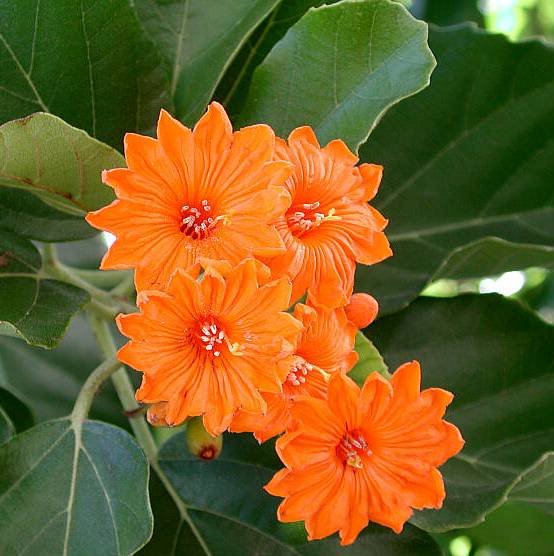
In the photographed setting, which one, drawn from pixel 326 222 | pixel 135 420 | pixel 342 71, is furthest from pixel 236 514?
pixel 342 71

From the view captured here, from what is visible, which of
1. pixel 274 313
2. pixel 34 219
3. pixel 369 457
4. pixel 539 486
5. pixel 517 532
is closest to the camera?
pixel 274 313

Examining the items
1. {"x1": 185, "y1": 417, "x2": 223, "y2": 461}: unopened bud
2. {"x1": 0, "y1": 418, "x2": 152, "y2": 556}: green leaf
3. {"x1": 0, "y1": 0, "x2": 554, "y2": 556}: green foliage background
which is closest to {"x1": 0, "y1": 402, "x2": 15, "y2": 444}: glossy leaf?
{"x1": 0, "y1": 0, "x2": 554, "y2": 556}: green foliage background

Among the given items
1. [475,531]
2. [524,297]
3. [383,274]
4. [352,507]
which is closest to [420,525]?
[352,507]

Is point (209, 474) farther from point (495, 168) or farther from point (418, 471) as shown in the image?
point (495, 168)

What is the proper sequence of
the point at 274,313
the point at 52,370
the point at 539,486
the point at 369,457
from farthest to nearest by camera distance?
1. the point at 52,370
2. the point at 539,486
3. the point at 369,457
4. the point at 274,313

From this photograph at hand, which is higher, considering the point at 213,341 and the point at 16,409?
the point at 213,341

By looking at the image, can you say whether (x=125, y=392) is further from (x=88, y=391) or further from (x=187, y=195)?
(x=187, y=195)
